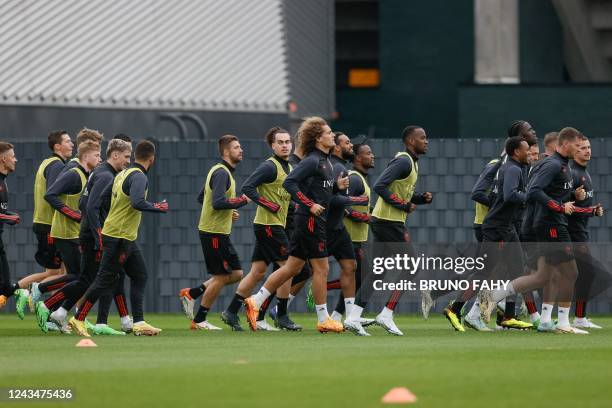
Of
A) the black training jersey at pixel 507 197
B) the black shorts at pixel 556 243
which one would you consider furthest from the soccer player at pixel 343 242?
the black shorts at pixel 556 243

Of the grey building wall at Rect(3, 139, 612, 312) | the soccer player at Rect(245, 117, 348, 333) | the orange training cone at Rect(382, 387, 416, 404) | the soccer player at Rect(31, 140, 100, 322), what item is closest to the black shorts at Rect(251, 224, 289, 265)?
the soccer player at Rect(245, 117, 348, 333)

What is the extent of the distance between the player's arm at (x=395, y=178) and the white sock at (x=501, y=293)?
1221 mm

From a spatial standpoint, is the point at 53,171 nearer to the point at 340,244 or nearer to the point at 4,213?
the point at 4,213

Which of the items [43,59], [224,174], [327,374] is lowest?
[327,374]

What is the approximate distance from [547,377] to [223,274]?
21.8 feet

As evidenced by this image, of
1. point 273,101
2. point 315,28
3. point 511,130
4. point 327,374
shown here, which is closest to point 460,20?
point 315,28

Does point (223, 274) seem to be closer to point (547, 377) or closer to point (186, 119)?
point (547, 377)

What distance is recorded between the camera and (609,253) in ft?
69.9

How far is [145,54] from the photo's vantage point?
89.9 ft

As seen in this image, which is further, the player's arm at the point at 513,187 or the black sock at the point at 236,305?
the black sock at the point at 236,305

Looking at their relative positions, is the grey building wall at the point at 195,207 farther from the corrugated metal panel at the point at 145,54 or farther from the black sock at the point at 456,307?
the black sock at the point at 456,307

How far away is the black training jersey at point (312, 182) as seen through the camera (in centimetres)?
1605

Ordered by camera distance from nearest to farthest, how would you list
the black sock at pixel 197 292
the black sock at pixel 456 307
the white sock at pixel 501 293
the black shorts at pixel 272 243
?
the white sock at pixel 501 293 → the black sock at pixel 456 307 → the black shorts at pixel 272 243 → the black sock at pixel 197 292

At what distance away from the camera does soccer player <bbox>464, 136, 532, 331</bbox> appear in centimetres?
1661
